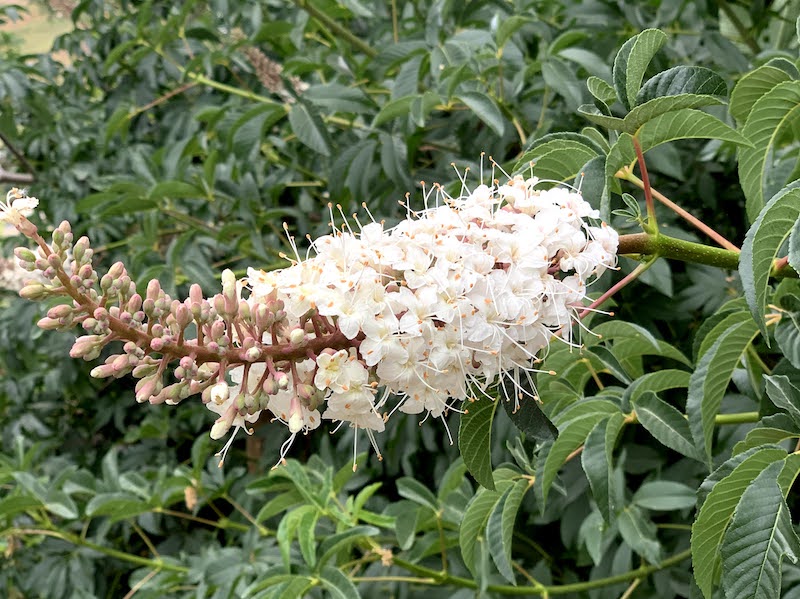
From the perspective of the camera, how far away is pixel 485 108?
1.34 m

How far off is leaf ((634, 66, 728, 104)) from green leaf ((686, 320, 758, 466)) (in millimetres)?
246

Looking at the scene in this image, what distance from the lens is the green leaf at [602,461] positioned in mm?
916

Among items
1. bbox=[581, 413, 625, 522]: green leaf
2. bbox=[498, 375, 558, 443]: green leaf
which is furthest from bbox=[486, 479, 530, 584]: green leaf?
bbox=[498, 375, 558, 443]: green leaf

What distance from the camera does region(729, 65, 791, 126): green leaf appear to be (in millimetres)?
903

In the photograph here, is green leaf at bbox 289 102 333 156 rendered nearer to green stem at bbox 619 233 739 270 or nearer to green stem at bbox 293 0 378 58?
green stem at bbox 293 0 378 58

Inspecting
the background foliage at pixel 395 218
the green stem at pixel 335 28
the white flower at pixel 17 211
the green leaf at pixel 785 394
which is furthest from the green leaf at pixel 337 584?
the green stem at pixel 335 28

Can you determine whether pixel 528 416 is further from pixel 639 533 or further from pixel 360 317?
pixel 639 533

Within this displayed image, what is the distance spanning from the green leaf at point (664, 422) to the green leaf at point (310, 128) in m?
0.82

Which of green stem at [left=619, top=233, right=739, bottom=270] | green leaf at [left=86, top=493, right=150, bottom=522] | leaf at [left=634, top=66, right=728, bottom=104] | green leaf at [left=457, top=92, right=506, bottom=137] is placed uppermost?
leaf at [left=634, top=66, right=728, bottom=104]

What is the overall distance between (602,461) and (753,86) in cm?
46

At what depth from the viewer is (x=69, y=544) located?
6.35ft

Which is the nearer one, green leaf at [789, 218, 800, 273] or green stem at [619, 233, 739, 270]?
green leaf at [789, 218, 800, 273]

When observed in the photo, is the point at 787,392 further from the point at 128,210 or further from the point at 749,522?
the point at 128,210

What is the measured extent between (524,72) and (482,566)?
2.77 feet
